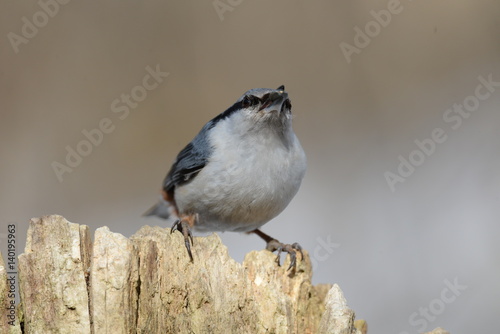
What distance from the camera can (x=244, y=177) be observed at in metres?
2.80

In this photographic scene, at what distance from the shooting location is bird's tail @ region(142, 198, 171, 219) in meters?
3.47

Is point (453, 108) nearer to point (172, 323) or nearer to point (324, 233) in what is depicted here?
point (324, 233)

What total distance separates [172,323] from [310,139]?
111 inches

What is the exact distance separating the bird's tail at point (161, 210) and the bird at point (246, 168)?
0.44 meters

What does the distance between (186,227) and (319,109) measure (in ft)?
7.46

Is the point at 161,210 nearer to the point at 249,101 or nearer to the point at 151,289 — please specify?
the point at 249,101

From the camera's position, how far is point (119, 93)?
4.66 meters

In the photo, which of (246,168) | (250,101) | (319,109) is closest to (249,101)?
(250,101)

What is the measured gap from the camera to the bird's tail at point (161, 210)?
3469 mm

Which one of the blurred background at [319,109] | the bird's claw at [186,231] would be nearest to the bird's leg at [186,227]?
the bird's claw at [186,231]

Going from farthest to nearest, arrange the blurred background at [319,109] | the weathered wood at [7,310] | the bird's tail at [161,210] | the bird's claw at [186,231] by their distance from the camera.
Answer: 1. the blurred background at [319,109]
2. the bird's tail at [161,210]
3. the bird's claw at [186,231]
4. the weathered wood at [7,310]

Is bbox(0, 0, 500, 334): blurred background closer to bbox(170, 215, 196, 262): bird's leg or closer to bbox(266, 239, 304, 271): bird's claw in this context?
bbox(266, 239, 304, 271): bird's claw

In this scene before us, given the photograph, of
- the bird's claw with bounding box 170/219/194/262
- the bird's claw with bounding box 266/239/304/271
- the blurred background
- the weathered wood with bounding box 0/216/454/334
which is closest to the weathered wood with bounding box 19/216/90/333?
the weathered wood with bounding box 0/216/454/334

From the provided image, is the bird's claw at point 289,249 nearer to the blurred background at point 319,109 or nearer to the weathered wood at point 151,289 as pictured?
the weathered wood at point 151,289
